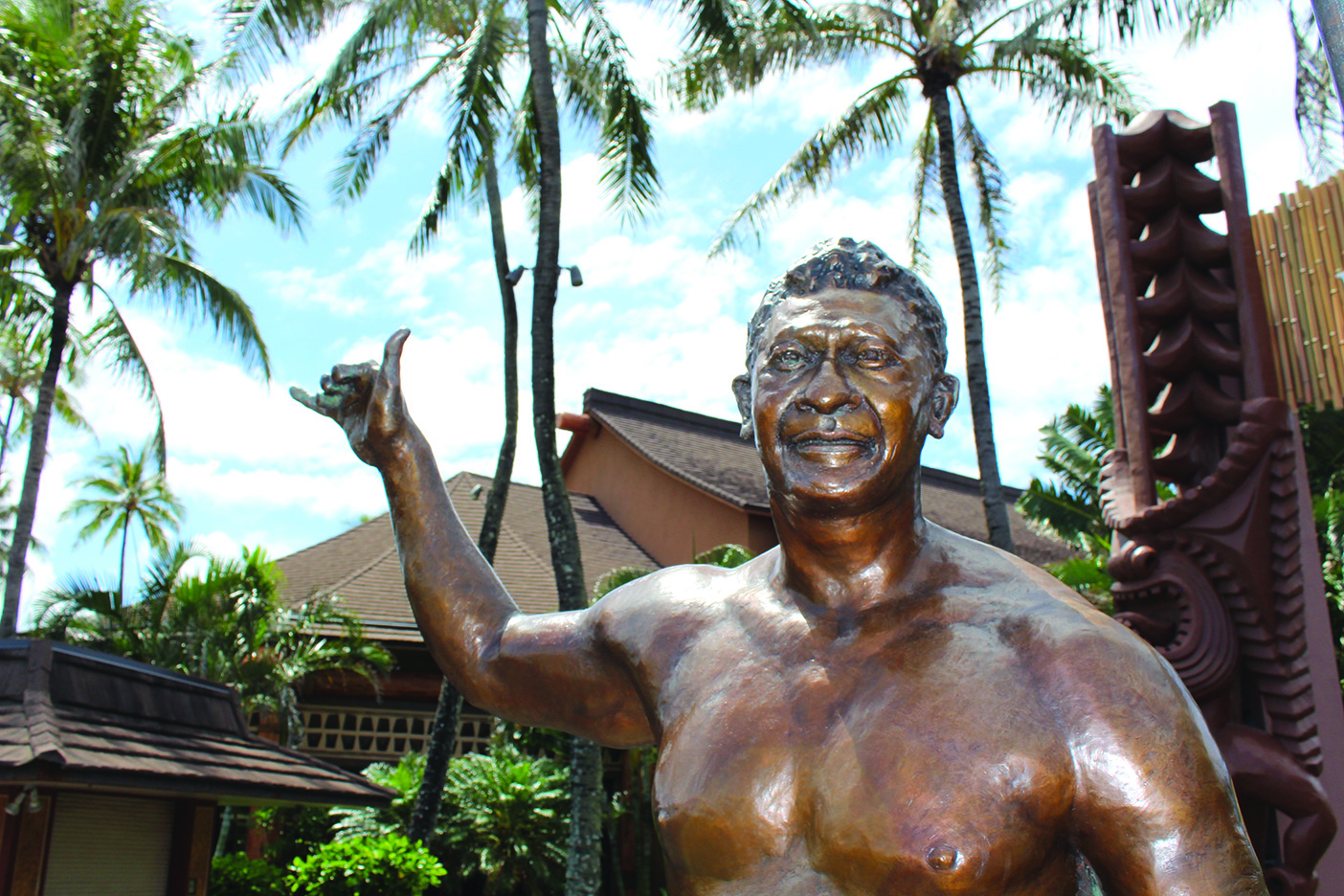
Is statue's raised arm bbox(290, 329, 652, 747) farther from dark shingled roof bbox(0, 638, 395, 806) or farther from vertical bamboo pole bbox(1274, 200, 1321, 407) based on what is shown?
dark shingled roof bbox(0, 638, 395, 806)

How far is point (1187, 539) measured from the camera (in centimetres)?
330

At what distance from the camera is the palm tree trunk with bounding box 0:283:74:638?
39.5 feet

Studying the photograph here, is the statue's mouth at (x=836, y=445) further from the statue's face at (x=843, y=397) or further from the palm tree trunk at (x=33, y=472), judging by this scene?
the palm tree trunk at (x=33, y=472)

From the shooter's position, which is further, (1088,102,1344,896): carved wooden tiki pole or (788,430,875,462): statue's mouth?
Result: (1088,102,1344,896): carved wooden tiki pole

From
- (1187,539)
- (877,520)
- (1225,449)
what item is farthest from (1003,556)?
(1225,449)

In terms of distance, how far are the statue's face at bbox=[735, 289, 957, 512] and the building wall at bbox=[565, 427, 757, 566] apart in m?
16.3

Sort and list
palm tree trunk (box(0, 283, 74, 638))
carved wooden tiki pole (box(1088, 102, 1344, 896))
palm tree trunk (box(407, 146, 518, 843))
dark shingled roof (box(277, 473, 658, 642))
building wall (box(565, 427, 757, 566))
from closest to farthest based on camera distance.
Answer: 1. carved wooden tiki pole (box(1088, 102, 1344, 896))
2. palm tree trunk (box(407, 146, 518, 843))
3. palm tree trunk (box(0, 283, 74, 638))
4. dark shingled roof (box(277, 473, 658, 642))
5. building wall (box(565, 427, 757, 566))

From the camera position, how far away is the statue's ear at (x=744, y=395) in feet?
5.69

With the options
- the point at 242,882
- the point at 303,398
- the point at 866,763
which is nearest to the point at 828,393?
the point at 866,763

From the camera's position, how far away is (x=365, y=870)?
982 centimetres

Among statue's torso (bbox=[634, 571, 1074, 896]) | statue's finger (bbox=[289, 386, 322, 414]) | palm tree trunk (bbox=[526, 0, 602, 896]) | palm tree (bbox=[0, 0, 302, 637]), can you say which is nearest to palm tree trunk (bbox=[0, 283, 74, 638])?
palm tree (bbox=[0, 0, 302, 637])

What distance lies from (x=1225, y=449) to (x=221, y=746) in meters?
7.79

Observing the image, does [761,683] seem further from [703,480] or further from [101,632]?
[703,480]

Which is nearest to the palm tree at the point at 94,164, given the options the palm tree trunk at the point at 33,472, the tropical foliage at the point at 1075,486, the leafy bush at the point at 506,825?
the palm tree trunk at the point at 33,472
